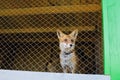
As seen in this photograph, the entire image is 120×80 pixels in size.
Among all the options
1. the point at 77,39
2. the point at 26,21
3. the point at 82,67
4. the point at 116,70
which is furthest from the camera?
the point at 26,21

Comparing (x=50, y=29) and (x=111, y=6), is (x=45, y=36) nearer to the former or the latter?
(x=50, y=29)

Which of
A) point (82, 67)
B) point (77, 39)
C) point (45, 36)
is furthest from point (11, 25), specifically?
point (82, 67)

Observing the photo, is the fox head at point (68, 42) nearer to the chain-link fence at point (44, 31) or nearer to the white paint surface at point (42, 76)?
the chain-link fence at point (44, 31)

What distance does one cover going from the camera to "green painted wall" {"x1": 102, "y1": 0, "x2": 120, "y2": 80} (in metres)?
2.16

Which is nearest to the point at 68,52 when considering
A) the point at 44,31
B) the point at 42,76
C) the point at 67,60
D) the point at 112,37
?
the point at 67,60

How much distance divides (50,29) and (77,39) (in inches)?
18.7

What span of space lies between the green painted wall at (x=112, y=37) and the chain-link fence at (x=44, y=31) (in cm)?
122

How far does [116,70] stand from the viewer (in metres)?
2.15

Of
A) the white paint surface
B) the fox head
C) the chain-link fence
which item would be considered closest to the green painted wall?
the white paint surface

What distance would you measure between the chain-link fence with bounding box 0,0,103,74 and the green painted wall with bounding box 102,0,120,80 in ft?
4.01

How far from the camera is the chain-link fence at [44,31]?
369 cm

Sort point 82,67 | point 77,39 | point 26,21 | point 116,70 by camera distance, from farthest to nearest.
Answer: point 26,21, point 77,39, point 82,67, point 116,70

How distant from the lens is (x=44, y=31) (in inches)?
166

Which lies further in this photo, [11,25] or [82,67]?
[11,25]
